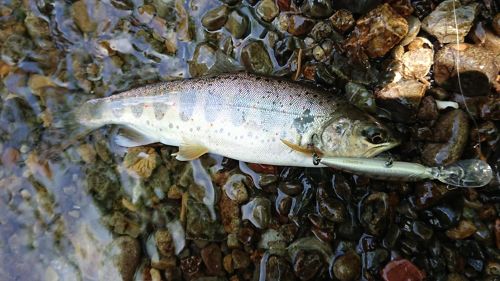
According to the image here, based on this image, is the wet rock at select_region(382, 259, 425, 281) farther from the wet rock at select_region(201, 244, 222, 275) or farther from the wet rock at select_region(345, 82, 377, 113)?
the wet rock at select_region(201, 244, 222, 275)

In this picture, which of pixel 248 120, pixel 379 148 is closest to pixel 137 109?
pixel 248 120

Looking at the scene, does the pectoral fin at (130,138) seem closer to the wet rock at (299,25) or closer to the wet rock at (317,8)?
the wet rock at (299,25)

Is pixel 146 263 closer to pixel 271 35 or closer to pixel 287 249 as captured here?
pixel 287 249

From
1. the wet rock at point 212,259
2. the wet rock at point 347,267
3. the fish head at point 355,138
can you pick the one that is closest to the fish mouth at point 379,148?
the fish head at point 355,138

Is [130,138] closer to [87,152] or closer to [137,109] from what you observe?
[137,109]

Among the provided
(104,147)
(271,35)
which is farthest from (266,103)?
(104,147)
